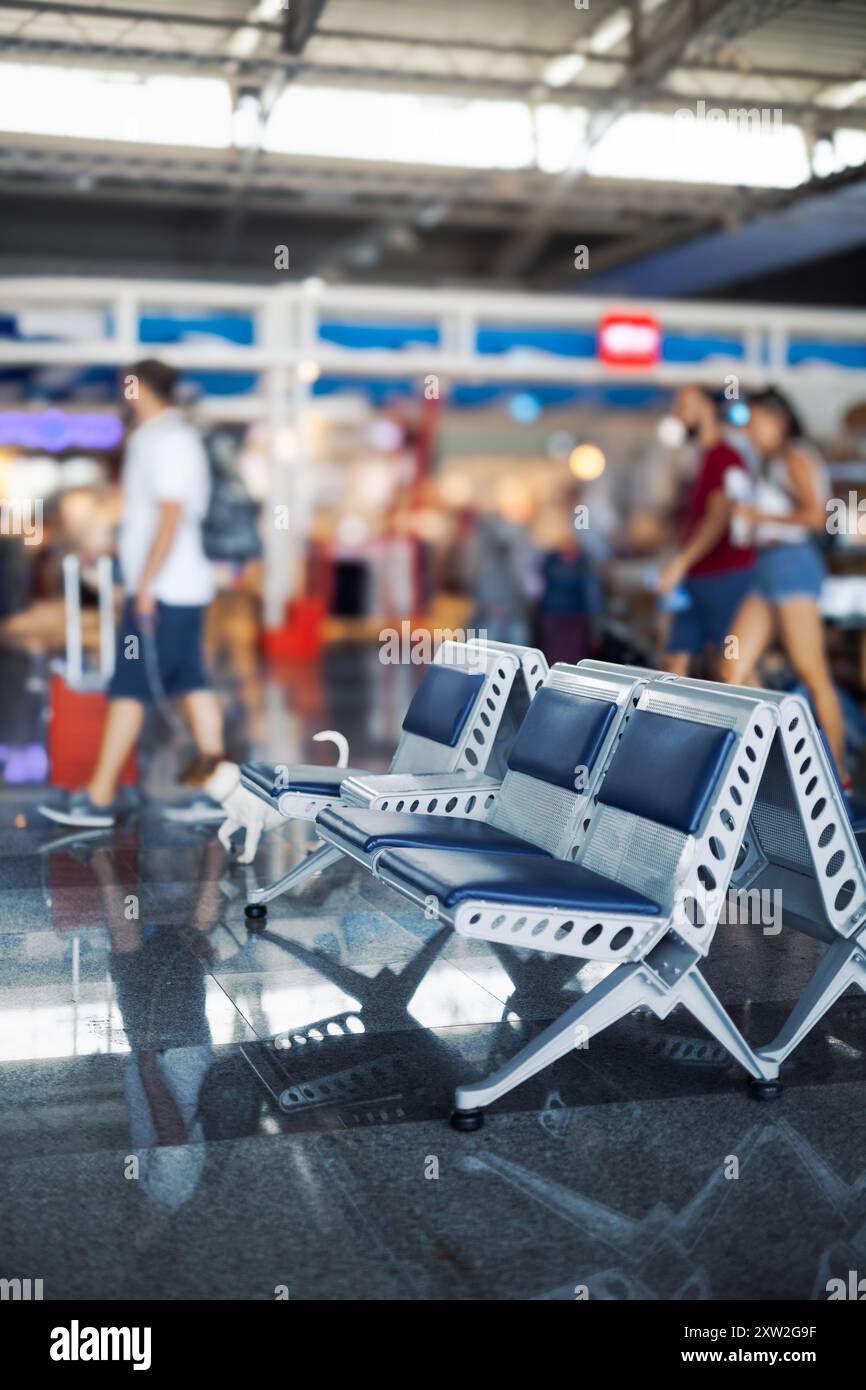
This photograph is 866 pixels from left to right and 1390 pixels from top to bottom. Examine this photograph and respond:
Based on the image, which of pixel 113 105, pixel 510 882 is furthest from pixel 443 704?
pixel 113 105

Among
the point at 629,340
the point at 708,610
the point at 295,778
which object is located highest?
the point at 629,340

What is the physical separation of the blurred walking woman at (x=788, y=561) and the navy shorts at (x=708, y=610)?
0.34 metres

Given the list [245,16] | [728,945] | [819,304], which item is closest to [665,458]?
[819,304]

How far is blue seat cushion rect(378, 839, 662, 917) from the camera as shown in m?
2.95

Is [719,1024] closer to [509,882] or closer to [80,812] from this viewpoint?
[509,882]

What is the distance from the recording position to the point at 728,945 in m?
4.52

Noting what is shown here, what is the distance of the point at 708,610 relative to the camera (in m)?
7.35

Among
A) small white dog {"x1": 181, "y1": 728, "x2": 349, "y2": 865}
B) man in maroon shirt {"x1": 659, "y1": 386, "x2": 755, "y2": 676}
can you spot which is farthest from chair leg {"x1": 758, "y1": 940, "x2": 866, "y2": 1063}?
man in maroon shirt {"x1": 659, "y1": 386, "x2": 755, "y2": 676}

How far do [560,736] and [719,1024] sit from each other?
898mm

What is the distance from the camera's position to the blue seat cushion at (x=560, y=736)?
3.59 m

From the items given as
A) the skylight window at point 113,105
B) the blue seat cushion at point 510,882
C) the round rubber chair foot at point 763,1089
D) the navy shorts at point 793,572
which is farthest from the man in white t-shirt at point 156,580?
the skylight window at point 113,105

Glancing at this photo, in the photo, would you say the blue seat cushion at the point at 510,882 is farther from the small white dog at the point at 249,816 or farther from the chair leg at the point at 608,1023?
the small white dog at the point at 249,816

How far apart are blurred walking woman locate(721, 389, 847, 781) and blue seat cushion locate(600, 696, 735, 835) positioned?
10.7 ft
